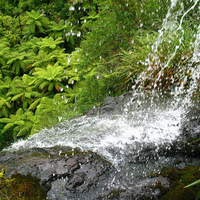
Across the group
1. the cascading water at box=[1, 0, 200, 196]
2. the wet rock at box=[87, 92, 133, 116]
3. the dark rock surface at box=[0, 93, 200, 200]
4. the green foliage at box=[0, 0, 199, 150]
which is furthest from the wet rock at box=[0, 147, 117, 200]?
the green foliage at box=[0, 0, 199, 150]

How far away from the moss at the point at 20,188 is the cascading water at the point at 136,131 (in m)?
1.01

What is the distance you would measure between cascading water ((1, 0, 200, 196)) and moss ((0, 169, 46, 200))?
1.01 metres

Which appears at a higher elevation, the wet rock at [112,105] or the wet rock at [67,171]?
the wet rock at [67,171]

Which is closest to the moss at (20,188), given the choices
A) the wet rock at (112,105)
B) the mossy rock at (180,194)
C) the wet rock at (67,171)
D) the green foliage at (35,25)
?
the wet rock at (67,171)

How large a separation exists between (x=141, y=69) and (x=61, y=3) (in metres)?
7.74

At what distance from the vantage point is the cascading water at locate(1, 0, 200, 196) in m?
3.12

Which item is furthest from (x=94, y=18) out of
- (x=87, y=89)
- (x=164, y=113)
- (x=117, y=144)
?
(x=117, y=144)

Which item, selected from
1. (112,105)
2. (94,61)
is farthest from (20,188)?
(94,61)

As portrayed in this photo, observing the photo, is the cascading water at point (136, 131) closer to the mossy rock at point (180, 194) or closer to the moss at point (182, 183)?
the moss at point (182, 183)

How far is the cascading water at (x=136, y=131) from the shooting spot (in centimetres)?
312

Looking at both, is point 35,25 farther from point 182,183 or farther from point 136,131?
point 182,183

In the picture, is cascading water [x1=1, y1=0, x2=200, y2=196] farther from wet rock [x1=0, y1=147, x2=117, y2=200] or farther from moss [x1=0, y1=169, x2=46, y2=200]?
moss [x1=0, y1=169, x2=46, y2=200]

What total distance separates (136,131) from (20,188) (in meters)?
2.21

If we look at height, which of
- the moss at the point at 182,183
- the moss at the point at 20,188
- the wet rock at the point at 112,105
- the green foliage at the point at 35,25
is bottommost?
the wet rock at the point at 112,105
